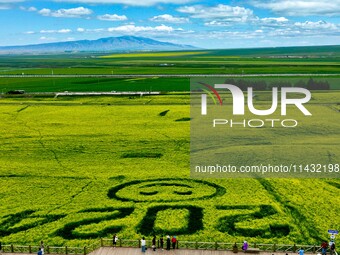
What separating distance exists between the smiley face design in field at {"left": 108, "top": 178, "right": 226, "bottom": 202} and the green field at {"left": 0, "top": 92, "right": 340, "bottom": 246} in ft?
0.37

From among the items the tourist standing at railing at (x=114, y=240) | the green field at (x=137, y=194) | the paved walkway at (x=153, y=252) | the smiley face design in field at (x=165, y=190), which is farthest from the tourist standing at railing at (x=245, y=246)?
the smiley face design in field at (x=165, y=190)

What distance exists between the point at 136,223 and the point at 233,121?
155 ft

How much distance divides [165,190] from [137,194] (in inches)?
132

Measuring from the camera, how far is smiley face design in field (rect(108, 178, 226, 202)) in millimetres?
42125

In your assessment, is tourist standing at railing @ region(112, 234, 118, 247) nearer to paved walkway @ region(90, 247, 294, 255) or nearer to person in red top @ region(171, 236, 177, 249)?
paved walkway @ region(90, 247, 294, 255)

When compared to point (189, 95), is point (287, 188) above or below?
below

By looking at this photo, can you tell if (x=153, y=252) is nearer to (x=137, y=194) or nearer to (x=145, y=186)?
(x=137, y=194)

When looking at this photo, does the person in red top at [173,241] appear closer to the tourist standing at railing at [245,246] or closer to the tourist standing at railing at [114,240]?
the tourist standing at railing at [114,240]

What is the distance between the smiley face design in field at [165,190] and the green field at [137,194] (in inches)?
4.5

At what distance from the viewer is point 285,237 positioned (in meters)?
34.3

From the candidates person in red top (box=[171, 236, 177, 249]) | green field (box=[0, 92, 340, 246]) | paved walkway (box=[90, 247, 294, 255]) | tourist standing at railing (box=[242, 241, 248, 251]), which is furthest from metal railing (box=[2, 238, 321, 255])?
green field (box=[0, 92, 340, 246])

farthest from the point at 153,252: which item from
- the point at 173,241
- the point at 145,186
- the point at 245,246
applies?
the point at 145,186

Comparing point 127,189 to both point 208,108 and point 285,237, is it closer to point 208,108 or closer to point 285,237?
point 285,237

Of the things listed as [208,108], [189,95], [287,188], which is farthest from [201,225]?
[189,95]
